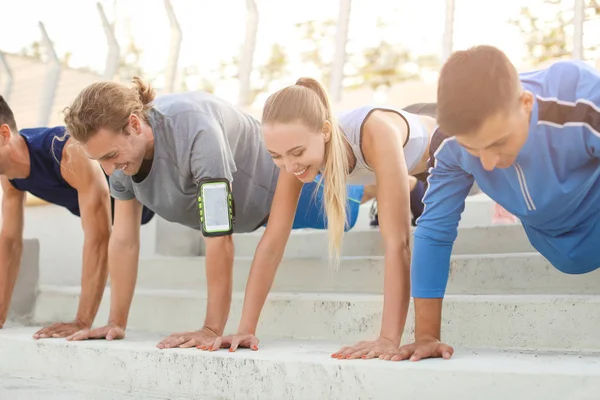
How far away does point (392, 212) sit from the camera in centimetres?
204

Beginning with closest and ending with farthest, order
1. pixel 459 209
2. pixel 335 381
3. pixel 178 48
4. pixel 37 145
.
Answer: pixel 335 381
pixel 459 209
pixel 37 145
pixel 178 48

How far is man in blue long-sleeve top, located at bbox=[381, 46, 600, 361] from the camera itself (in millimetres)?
1464

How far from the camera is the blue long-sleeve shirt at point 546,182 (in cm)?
164

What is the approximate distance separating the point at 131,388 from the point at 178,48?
401cm

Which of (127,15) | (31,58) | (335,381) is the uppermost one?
(127,15)

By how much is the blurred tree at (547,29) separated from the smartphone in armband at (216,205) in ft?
10.8

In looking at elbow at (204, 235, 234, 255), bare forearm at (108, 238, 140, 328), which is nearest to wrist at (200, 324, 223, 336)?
elbow at (204, 235, 234, 255)

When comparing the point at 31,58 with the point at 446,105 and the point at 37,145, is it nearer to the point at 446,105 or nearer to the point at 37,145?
the point at 37,145

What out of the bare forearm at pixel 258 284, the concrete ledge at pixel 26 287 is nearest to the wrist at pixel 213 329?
the bare forearm at pixel 258 284

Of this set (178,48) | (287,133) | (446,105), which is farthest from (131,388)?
(178,48)

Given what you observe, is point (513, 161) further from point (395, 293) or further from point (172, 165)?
point (172, 165)

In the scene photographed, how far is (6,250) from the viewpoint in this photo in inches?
122

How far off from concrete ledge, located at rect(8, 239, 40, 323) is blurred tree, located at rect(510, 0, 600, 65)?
10.7ft

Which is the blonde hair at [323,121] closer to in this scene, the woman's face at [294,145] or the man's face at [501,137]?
the woman's face at [294,145]
